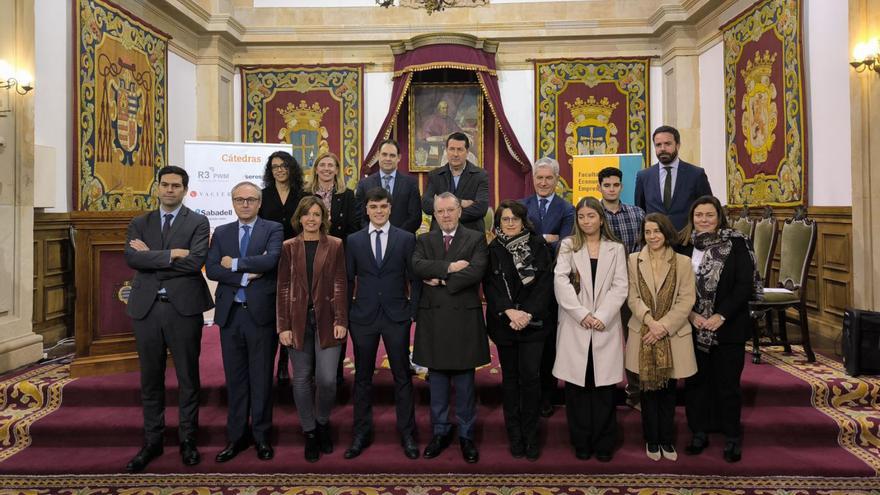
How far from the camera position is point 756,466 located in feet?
9.98

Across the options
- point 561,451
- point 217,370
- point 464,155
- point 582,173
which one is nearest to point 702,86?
point 582,173

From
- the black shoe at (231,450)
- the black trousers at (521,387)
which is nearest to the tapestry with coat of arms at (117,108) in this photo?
the black shoe at (231,450)

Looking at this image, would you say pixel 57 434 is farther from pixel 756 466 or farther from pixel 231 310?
pixel 756 466

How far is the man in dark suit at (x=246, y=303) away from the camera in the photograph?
2.98 metres

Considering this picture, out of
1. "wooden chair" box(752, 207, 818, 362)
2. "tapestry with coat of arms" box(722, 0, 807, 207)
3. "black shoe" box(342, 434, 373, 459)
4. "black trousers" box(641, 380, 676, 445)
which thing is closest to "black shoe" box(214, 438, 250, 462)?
"black shoe" box(342, 434, 373, 459)

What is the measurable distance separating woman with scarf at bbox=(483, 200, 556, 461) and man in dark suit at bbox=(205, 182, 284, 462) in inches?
47.0

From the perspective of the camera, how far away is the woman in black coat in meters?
3.39

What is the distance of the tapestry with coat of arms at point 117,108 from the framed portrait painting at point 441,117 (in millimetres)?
3131

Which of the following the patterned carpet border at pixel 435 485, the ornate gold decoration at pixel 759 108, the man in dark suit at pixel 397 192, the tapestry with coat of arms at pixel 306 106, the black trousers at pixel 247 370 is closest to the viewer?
the patterned carpet border at pixel 435 485

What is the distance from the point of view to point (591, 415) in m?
3.08

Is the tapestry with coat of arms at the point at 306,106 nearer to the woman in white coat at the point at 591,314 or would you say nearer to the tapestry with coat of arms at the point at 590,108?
the tapestry with coat of arms at the point at 590,108

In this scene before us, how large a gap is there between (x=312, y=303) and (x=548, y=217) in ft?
4.94

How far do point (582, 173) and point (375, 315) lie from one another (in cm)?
519

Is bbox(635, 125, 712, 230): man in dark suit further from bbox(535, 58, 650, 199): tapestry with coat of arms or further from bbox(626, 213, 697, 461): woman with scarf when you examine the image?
bbox(535, 58, 650, 199): tapestry with coat of arms
